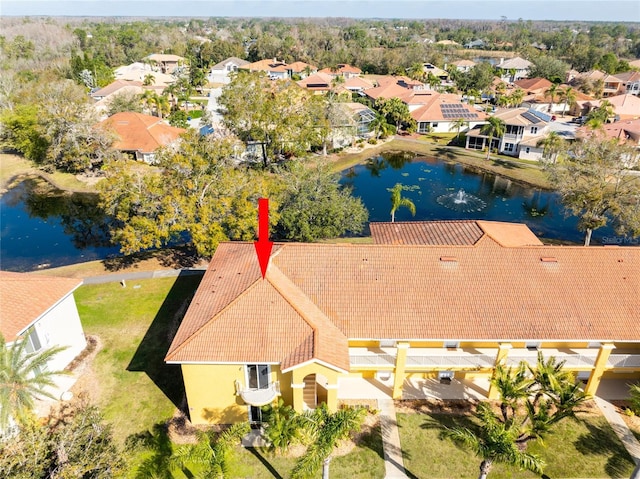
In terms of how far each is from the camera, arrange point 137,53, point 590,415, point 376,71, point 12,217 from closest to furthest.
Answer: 1. point 590,415
2. point 12,217
3. point 376,71
4. point 137,53

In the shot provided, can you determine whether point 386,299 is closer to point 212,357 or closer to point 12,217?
point 212,357

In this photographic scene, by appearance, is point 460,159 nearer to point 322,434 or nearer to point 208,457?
point 322,434

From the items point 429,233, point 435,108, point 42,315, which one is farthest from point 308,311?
point 435,108

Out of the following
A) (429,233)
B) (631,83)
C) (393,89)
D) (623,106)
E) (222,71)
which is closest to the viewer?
(429,233)

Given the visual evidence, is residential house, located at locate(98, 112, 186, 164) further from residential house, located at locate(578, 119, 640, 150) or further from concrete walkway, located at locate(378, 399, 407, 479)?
residential house, located at locate(578, 119, 640, 150)

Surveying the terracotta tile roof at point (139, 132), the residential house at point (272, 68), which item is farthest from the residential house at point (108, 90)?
the residential house at point (272, 68)

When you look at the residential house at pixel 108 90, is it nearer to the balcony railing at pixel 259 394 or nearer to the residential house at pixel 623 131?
the residential house at pixel 623 131

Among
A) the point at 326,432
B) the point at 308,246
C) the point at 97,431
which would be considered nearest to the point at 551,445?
the point at 326,432
